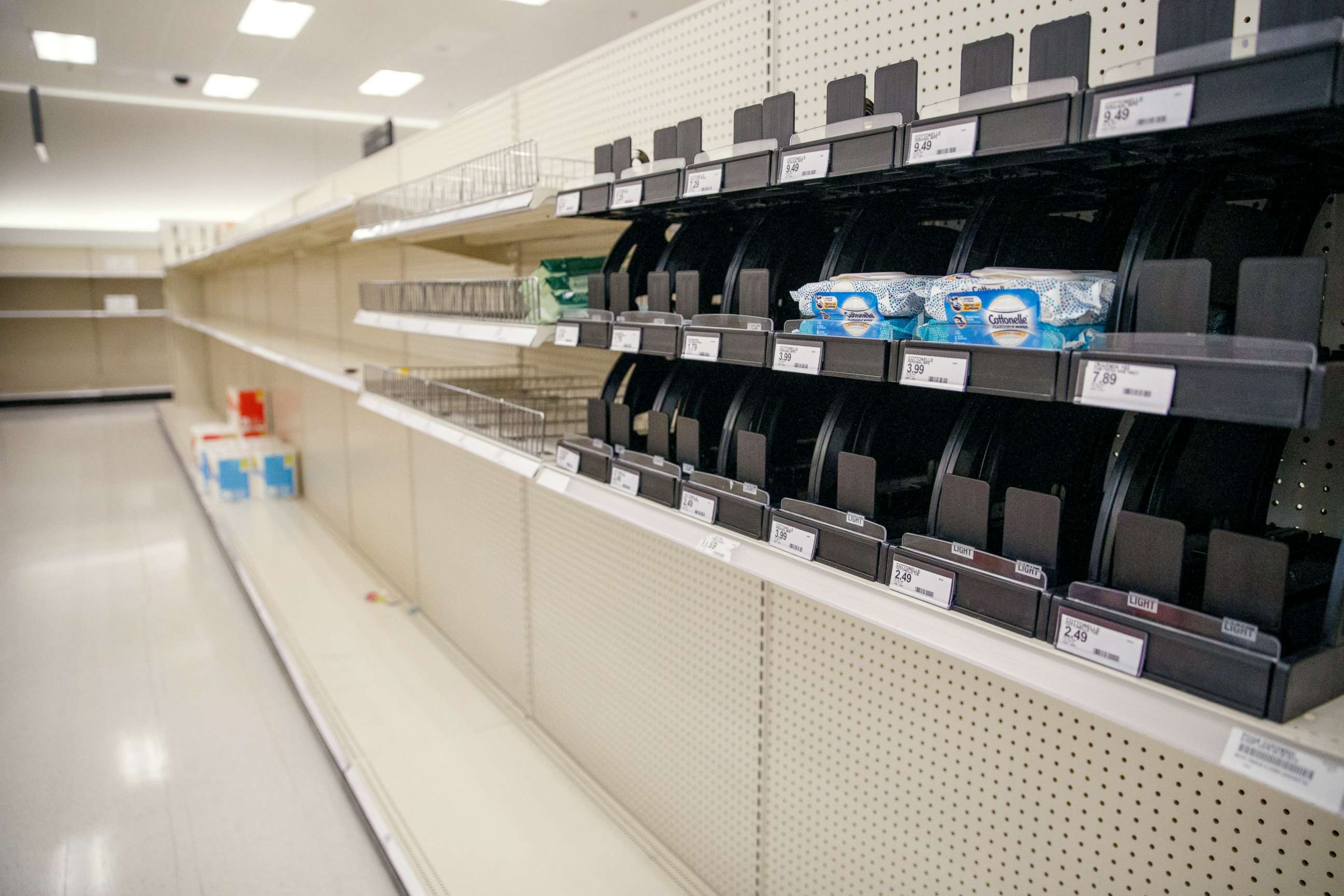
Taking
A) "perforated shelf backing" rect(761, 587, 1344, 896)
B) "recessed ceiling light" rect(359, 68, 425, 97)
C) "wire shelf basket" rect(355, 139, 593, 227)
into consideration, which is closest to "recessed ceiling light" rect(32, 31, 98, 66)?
"recessed ceiling light" rect(359, 68, 425, 97)

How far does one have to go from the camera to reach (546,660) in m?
2.63

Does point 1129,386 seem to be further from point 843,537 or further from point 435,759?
point 435,759

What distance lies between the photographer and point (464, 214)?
2.04 metres

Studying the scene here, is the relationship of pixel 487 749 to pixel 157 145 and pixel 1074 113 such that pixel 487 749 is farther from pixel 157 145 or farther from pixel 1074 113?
pixel 157 145

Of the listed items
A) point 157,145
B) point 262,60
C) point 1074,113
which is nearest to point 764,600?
point 1074,113

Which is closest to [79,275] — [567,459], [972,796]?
[567,459]

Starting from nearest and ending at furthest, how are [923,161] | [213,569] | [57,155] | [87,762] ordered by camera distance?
[923,161], [87,762], [213,569], [57,155]

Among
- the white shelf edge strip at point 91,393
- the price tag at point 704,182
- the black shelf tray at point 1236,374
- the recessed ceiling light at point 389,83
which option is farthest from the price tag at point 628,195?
the white shelf edge strip at point 91,393

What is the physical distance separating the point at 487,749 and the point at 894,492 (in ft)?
5.87

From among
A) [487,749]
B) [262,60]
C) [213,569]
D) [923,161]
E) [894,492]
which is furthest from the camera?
[262,60]

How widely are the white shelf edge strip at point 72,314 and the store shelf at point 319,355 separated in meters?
5.67

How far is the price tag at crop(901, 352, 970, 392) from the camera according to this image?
0.91 m

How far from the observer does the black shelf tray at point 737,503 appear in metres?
1.28

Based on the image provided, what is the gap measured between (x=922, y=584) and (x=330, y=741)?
2262 mm
